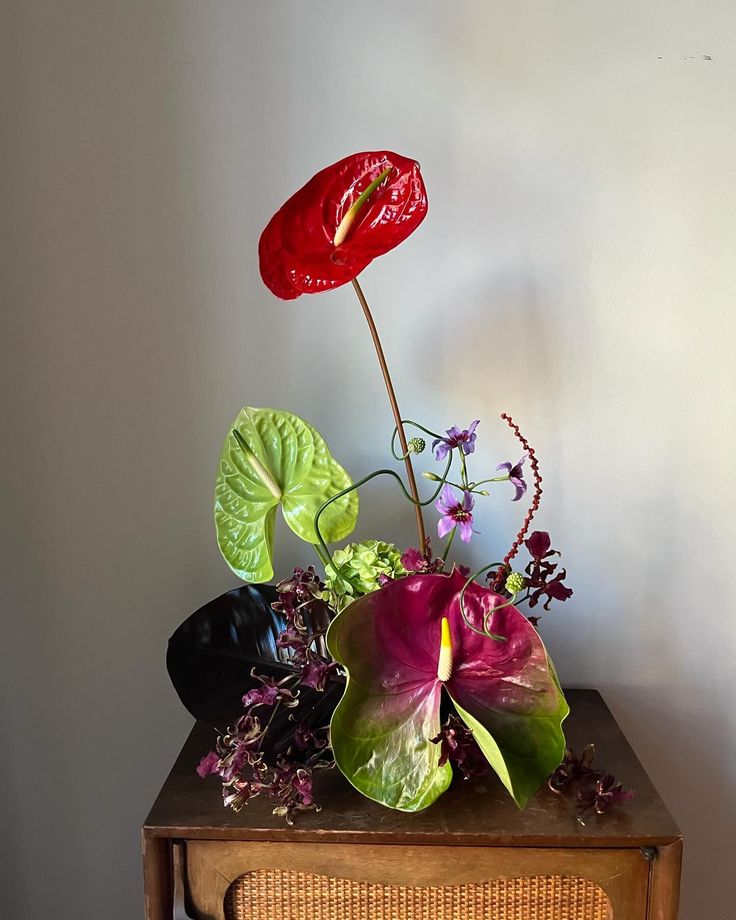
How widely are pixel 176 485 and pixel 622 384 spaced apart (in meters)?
0.61

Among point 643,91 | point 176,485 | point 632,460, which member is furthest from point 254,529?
point 643,91

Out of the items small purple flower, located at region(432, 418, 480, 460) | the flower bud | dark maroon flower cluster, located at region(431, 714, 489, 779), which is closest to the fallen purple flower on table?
dark maroon flower cluster, located at region(431, 714, 489, 779)

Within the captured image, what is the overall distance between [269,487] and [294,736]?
0.88 ft

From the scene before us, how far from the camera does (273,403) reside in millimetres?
1110

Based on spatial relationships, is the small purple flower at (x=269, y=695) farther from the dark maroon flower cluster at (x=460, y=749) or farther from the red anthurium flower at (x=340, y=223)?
the red anthurium flower at (x=340, y=223)

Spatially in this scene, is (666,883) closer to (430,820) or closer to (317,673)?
(430,820)

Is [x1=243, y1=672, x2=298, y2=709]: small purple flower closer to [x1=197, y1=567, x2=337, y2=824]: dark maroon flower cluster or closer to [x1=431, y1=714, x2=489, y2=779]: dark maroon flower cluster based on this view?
[x1=197, y1=567, x2=337, y2=824]: dark maroon flower cluster

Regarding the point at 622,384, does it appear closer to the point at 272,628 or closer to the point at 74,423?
the point at 272,628

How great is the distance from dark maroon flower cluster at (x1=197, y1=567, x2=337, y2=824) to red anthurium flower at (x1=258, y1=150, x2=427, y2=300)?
1.09 ft

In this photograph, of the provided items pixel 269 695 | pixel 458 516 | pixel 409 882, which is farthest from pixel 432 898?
pixel 458 516

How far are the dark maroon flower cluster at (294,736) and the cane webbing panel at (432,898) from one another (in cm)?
8

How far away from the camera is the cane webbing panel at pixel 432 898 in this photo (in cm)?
82

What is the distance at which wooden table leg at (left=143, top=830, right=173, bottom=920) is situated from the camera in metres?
0.81

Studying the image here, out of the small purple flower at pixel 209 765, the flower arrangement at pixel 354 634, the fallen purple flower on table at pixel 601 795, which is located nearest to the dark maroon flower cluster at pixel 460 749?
the flower arrangement at pixel 354 634
